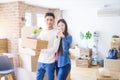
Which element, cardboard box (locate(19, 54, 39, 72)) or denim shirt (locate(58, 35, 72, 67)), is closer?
denim shirt (locate(58, 35, 72, 67))

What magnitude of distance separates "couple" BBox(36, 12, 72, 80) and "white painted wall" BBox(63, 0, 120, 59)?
4493mm

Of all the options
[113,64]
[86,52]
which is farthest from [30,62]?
[86,52]

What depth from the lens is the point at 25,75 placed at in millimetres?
4316

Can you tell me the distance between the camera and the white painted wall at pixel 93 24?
6.93 meters

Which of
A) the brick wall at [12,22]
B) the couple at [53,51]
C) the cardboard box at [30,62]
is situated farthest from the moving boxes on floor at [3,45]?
the couple at [53,51]

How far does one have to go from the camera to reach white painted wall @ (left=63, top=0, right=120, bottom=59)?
6.93 metres

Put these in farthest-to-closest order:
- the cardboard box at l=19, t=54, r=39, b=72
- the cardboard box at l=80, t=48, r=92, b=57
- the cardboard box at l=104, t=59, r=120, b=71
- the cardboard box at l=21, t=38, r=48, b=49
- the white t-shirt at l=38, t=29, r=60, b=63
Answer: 1. the cardboard box at l=80, t=48, r=92, b=57
2. the cardboard box at l=104, t=59, r=120, b=71
3. the cardboard box at l=19, t=54, r=39, b=72
4. the white t-shirt at l=38, t=29, r=60, b=63
5. the cardboard box at l=21, t=38, r=48, b=49

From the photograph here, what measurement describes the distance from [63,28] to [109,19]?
15.8ft

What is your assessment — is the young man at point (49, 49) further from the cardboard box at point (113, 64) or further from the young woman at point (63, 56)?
the cardboard box at point (113, 64)

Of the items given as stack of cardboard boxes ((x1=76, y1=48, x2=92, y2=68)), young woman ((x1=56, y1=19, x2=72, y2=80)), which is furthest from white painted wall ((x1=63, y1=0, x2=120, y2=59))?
young woman ((x1=56, y1=19, x2=72, y2=80))

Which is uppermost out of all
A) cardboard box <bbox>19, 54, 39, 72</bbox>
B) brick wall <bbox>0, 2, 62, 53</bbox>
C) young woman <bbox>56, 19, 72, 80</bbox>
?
brick wall <bbox>0, 2, 62, 53</bbox>

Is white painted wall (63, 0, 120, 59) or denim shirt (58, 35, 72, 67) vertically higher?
white painted wall (63, 0, 120, 59)

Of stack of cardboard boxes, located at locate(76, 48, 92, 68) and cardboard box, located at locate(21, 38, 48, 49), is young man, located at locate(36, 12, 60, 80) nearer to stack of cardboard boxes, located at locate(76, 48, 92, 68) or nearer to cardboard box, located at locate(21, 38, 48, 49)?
→ cardboard box, located at locate(21, 38, 48, 49)

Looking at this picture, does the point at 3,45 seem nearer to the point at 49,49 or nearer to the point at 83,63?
the point at 83,63
